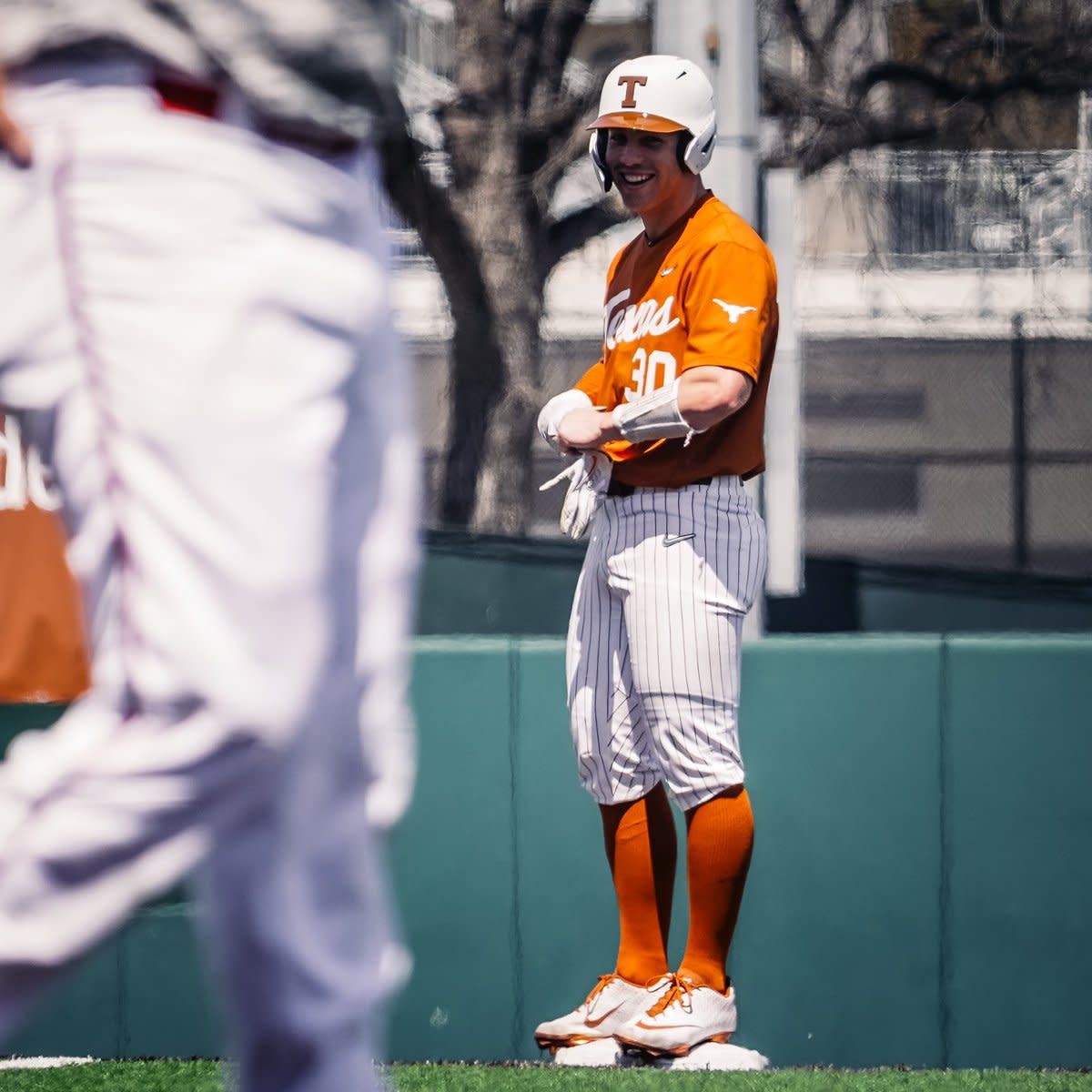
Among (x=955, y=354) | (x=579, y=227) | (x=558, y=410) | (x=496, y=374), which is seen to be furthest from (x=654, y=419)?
(x=955, y=354)

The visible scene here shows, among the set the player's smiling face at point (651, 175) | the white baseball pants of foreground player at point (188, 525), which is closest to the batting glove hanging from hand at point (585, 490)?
the player's smiling face at point (651, 175)

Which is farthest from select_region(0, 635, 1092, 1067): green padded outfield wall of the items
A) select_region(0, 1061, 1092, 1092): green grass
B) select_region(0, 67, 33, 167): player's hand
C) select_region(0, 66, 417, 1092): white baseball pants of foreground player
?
select_region(0, 67, 33, 167): player's hand

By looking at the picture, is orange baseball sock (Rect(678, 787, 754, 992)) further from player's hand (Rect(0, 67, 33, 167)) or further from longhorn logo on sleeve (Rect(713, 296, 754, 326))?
player's hand (Rect(0, 67, 33, 167))

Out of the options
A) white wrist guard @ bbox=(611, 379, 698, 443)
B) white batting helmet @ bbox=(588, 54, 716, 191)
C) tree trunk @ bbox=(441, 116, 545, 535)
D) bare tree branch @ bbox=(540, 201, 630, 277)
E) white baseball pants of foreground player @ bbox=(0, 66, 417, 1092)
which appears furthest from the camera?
bare tree branch @ bbox=(540, 201, 630, 277)

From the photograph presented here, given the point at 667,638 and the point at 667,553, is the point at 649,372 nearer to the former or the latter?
the point at 667,553

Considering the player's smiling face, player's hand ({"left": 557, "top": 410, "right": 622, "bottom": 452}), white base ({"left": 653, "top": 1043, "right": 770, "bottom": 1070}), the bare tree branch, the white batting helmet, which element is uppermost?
the bare tree branch

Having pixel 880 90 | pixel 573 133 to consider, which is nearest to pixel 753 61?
pixel 573 133

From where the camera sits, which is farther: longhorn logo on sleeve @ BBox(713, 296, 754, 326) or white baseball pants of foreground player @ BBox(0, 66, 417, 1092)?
longhorn logo on sleeve @ BBox(713, 296, 754, 326)

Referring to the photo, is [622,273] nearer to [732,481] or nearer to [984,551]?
[732,481]

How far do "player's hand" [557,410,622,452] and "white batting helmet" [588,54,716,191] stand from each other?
56 centimetres

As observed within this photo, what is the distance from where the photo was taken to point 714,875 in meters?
3.70

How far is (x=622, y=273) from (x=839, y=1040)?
1844mm

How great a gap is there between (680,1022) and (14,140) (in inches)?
101

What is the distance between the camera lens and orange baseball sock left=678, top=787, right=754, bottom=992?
3.69 meters
